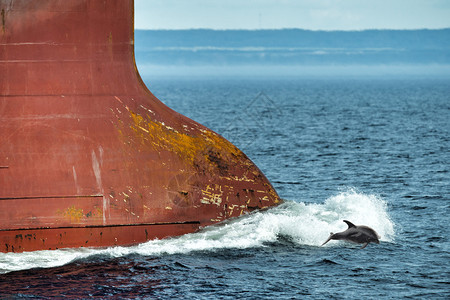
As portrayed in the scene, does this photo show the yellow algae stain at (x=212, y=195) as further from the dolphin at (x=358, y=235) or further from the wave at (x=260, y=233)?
the dolphin at (x=358, y=235)

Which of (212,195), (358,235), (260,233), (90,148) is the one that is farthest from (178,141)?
(358,235)

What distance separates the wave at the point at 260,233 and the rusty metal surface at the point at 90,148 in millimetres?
188

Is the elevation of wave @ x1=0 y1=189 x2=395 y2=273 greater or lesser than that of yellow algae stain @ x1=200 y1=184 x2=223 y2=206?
lesser

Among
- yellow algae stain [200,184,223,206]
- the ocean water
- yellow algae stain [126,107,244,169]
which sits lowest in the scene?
the ocean water

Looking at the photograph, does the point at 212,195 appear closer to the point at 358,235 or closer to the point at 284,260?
the point at 284,260

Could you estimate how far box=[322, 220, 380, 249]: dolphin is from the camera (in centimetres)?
1508

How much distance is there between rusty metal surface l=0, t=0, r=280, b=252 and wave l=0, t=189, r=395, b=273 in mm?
188

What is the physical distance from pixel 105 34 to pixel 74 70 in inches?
41.3

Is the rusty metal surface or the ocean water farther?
the rusty metal surface

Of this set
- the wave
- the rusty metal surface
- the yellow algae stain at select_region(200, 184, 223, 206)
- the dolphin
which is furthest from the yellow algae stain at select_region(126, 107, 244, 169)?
the dolphin

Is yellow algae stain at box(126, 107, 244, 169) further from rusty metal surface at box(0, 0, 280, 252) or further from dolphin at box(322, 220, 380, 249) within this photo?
dolphin at box(322, 220, 380, 249)

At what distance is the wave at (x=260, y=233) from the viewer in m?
13.2

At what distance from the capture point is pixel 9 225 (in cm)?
1319

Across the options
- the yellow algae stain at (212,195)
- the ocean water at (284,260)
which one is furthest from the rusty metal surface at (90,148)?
the ocean water at (284,260)
